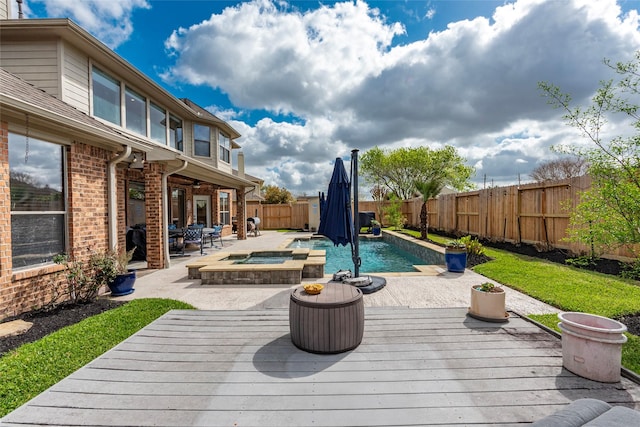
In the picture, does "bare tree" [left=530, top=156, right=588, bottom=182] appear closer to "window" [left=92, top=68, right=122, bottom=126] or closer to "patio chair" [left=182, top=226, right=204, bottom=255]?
"patio chair" [left=182, top=226, right=204, bottom=255]

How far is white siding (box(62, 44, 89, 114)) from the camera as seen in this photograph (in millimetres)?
6191

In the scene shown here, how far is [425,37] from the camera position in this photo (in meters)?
8.89

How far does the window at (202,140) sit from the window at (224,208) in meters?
3.13

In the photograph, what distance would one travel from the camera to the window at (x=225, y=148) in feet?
44.2

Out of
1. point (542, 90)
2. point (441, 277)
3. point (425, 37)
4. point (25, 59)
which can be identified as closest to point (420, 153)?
point (425, 37)

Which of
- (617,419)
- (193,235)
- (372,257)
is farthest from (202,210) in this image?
(617,419)

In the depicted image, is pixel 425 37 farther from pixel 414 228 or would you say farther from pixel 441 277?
pixel 414 228

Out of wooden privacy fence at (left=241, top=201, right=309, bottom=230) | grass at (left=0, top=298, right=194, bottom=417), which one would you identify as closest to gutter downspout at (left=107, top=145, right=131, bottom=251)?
grass at (left=0, top=298, right=194, bottom=417)

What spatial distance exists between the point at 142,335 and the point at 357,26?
8956 mm

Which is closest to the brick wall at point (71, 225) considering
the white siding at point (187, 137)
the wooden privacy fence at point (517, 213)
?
the white siding at point (187, 137)

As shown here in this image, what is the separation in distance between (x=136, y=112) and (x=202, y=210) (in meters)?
5.68

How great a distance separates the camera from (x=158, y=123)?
377 inches

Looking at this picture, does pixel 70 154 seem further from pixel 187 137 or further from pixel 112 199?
pixel 187 137

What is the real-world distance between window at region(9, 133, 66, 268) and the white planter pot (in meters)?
6.79
